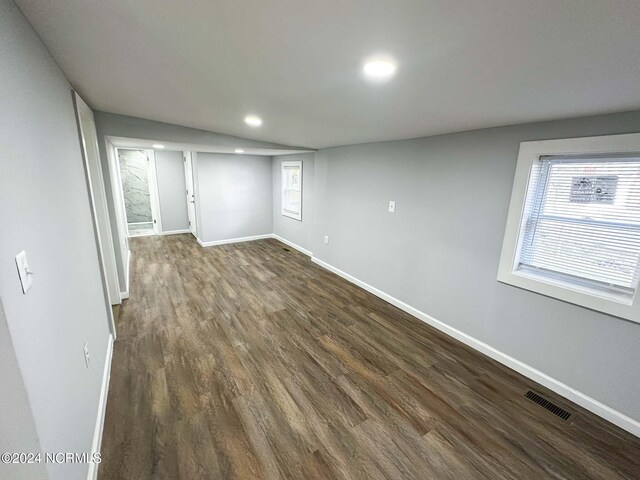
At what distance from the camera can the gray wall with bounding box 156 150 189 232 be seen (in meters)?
6.34

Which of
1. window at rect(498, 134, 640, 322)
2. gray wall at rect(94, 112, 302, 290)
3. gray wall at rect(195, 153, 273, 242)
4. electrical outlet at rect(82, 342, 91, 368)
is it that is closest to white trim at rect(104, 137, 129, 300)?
gray wall at rect(94, 112, 302, 290)

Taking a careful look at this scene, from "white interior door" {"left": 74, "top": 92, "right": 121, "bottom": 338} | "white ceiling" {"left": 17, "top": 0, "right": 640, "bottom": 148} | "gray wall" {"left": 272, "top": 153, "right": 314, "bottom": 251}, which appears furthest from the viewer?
"gray wall" {"left": 272, "top": 153, "right": 314, "bottom": 251}

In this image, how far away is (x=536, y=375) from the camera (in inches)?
87.9

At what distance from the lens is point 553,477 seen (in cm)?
152

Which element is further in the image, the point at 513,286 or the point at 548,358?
the point at 513,286

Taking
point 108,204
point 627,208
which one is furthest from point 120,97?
point 627,208

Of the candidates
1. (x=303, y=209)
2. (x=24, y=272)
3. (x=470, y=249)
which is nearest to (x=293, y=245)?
(x=303, y=209)

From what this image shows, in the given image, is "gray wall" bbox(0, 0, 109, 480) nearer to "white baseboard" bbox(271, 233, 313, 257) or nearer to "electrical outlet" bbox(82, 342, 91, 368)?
"electrical outlet" bbox(82, 342, 91, 368)

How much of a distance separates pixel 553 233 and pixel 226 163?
5.43m

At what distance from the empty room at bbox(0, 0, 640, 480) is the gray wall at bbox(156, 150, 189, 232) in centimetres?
343

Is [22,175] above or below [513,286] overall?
above

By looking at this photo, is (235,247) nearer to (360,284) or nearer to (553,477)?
(360,284)

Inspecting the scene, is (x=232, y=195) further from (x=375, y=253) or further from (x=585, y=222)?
(x=585, y=222)

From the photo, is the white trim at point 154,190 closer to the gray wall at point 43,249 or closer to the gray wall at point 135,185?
the gray wall at point 135,185
